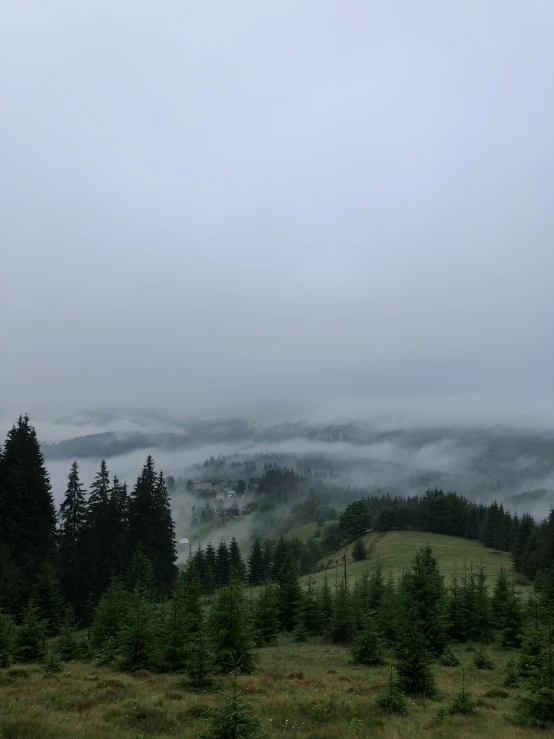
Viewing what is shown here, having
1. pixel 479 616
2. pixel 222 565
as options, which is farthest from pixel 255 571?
pixel 479 616

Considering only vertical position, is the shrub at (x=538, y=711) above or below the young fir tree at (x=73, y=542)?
above

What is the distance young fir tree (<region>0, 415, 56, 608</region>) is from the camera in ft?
144

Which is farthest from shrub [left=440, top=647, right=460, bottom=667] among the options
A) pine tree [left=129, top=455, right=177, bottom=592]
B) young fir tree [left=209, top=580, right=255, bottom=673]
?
pine tree [left=129, top=455, right=177, bottom=592]

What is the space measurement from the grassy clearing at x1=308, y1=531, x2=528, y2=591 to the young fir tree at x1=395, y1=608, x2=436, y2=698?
217 feet

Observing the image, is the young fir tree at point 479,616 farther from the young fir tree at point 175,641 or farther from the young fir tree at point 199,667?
the young fir tree at point 199,667

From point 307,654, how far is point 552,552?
67125mm

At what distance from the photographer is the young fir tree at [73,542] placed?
52.9 metres

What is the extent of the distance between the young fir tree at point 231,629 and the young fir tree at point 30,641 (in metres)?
11.4

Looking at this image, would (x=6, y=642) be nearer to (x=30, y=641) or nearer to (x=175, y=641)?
(x=30, y=641)

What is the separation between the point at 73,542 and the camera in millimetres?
56188

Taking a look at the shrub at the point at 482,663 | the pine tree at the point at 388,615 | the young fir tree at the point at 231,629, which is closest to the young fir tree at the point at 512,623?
the pine tree at the point at 388,615

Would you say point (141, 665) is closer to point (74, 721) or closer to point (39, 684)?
point (39, 684)

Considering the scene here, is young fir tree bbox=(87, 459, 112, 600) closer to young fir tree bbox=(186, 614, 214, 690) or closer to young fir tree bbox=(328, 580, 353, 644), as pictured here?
young fir tree bbox=(328, 580, 353, 644)

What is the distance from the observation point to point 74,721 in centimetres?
1240
